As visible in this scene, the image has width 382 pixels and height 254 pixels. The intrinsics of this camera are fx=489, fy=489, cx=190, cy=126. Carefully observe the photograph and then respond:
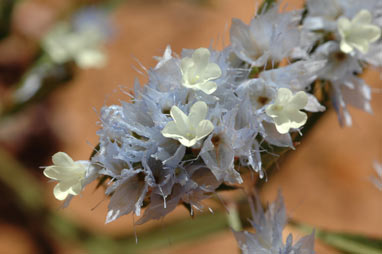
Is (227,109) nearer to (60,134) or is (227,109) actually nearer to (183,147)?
(183,147)

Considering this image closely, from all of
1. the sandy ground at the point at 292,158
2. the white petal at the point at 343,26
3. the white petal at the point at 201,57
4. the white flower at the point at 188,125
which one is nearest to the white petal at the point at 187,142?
the white flower at the point at 188,125

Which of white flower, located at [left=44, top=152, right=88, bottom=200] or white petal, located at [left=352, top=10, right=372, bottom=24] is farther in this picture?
white petal, located at [left=352, top=10, right=372, bottom=24]

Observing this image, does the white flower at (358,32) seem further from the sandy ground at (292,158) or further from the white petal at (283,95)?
the sandy ground at (292,158)

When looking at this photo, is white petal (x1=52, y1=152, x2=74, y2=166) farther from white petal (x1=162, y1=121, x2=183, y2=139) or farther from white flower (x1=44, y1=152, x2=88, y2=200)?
white petal (x1=162, y1=121, x2=183, y2=139)

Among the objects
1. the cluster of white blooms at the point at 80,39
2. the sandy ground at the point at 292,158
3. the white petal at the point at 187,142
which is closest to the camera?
the white petal at the point at 187,142

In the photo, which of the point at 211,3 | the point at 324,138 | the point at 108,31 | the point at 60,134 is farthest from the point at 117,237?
the point at 211,3

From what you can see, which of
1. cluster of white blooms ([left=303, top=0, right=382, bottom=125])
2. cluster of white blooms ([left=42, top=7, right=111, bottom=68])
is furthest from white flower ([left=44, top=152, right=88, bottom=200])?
cluster of white blooms ([left=42, top=7, right=111, bottom=68])
